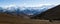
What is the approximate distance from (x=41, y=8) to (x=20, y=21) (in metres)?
0.23

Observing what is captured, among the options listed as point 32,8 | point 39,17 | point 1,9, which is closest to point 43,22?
point 39,17

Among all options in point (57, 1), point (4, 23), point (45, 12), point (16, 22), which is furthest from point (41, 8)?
point (4, 23)

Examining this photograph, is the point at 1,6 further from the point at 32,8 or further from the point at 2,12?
the point at 32,8

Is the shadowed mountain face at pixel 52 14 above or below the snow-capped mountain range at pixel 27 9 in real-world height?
below

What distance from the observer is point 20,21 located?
106 cm

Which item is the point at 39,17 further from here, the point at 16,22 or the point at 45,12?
the point at 16,22

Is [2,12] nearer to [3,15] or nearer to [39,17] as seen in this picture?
[3,15]

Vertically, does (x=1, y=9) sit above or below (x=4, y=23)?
above

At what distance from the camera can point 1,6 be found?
110cm

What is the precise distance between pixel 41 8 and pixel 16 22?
262mm

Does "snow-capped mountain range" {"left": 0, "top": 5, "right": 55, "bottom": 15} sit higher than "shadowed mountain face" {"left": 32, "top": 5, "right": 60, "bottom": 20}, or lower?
higher

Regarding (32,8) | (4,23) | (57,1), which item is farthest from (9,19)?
(57,1)

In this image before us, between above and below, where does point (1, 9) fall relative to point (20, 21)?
above

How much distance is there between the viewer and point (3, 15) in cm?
107
